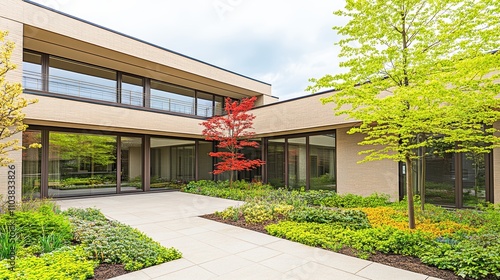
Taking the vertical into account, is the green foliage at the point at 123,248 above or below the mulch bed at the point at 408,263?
above

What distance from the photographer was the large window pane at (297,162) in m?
13.8

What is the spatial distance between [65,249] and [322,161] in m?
10.7

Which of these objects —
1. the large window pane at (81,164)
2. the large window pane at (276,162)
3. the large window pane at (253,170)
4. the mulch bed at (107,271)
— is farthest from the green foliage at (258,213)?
the large window pane at (81,164)

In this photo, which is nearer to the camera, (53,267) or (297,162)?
(53,267)

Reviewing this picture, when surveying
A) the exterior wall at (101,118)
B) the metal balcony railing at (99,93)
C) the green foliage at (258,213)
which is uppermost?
the metal balcony railing at (99,93)

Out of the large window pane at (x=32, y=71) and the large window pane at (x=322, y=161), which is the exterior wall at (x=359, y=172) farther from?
the large window pane at (x=32, y=71)

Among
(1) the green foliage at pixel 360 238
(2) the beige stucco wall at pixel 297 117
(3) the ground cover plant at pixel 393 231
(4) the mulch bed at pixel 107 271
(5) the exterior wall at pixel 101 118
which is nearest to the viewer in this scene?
(4) the mulch bed at pixel 107 271

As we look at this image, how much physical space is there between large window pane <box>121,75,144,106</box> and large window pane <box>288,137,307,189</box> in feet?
27.2

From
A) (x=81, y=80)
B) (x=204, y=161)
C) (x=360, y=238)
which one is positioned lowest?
(x=360, y=238)

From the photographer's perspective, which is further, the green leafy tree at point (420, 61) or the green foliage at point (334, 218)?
the green foliage at point (334, 218)

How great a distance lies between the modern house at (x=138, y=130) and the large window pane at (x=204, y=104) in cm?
57

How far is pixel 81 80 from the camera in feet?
42.2

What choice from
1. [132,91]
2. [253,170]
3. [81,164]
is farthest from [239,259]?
[132,91]

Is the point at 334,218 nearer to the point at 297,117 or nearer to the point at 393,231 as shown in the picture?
the point at 393,231
